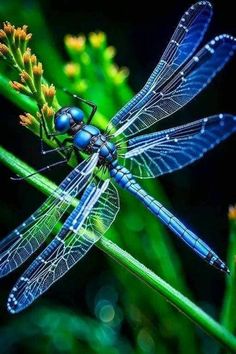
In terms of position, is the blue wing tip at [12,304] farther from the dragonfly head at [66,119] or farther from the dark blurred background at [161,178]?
the dark blurred background at [161,178]

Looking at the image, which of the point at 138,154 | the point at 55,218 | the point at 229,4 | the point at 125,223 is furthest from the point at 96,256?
the point at 229,4

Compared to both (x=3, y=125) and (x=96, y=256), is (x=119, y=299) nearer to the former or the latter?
(x=96, y=256)

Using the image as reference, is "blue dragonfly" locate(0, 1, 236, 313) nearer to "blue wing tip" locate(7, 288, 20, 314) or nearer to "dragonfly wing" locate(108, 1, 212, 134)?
"dragonfly wing" locate(108, 1, 212, 134)

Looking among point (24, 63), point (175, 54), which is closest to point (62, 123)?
point (24, 63)

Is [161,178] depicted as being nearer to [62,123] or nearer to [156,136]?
[156,136]

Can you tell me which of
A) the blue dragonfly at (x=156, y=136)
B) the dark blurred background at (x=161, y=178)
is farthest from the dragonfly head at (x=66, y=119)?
the dark blurred background at (x=161, y=178)
